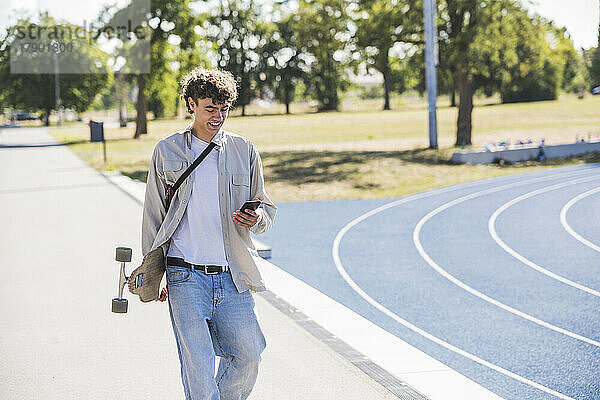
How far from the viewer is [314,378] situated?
18.1 feet

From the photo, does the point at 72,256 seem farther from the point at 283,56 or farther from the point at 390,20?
the point at 283,56

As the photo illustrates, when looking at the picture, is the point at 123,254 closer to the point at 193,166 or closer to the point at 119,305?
the point at 119,305

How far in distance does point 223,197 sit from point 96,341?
10.2ft

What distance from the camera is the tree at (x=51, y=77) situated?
253 ft

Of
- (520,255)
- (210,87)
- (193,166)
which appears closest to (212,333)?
(193,166)

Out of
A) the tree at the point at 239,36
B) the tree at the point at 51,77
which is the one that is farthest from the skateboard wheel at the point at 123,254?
the tree at the point at 239,36

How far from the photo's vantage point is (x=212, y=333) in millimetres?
4090

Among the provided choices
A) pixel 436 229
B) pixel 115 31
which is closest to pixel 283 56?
pixel 115 31

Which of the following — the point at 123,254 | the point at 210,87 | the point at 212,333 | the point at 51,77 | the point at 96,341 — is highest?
the point at 51,77

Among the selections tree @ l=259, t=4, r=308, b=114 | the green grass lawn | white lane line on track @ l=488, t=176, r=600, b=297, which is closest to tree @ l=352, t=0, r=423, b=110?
the green grass lawn

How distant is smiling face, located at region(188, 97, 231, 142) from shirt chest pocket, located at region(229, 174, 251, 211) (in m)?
0.26

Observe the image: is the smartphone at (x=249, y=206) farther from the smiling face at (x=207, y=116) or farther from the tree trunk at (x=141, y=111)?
the tree trunk at (x=141, y=111)

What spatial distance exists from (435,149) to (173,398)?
91.4 ft

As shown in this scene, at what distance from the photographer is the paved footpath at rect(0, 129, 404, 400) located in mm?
5324
